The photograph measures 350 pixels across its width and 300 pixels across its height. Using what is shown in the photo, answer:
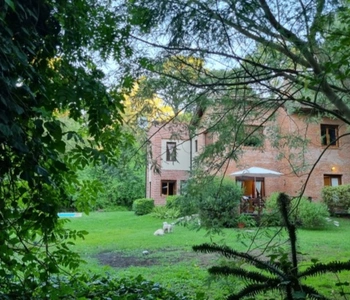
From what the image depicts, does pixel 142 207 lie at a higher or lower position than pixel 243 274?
lower

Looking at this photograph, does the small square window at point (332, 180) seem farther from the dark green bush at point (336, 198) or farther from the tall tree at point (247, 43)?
the tall tree at point (247, 43)

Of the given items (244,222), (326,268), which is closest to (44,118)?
(326,268)

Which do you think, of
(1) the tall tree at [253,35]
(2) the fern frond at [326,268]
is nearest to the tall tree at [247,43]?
(1) the tall tree at [253,35]

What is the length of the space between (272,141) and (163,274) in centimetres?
248

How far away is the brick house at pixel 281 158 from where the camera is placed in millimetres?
3949

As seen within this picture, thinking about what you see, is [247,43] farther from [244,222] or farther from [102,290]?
[102,290]

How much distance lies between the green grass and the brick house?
1.04 metres

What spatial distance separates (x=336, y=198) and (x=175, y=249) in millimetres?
6797

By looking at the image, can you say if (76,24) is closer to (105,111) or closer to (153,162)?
(105,111)

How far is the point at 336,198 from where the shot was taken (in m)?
11.3

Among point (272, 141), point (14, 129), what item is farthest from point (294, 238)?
point (272, 141)

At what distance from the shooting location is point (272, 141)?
4473 millimetres

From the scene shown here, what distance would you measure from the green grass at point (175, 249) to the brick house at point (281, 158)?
40.8 inches

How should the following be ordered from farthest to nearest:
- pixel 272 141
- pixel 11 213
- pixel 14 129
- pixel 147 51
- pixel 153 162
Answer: pixel 272 141 < pixel 153 162 < pixel 147 51 < pixel 11 213 < pixel 14 129
